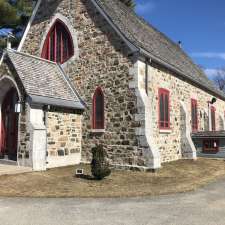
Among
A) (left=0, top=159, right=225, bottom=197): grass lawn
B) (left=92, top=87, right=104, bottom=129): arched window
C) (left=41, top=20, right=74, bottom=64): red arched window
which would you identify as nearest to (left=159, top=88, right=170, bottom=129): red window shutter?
(left=0, top=159, right=225, bottom=197): grass lawn

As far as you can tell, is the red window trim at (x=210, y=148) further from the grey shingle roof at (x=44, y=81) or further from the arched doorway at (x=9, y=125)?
the arched doorway at (x=9, y=125)

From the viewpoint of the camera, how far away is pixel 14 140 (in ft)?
47.3

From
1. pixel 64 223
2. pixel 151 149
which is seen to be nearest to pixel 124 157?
pixel 151 149

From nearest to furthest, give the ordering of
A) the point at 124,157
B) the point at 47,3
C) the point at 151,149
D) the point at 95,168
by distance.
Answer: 1. the point at 95,168
2. the point at 151,149
3. the point at 124,157
4. the point at 47,3

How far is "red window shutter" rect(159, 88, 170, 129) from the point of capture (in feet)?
52.4

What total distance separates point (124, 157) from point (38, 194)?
5.79m

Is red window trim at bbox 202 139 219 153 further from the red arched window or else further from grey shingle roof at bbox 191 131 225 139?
the red arched window

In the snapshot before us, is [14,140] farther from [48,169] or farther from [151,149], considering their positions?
[151,149]

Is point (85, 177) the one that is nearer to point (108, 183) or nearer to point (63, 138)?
point (108, 183)

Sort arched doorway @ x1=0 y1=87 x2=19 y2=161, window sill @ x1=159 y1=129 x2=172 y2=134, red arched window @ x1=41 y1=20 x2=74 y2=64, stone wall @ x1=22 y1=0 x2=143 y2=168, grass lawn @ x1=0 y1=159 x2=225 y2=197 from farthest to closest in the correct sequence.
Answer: red arched window @ x1=41 y1=20 x2=74 y2=64
window sill @ x1=159 y1=129 x2=172 y2=134
arched doorway @ x1=0 y1=87 x2=19 y2=161
stone wall @ x1=22 y1=0 x2=143 y2=168
grass lawn @ x1=0 y1=159 x2=225 y2=197

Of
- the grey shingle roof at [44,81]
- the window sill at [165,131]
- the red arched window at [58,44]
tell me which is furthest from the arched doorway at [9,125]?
the window sill at [165,131]

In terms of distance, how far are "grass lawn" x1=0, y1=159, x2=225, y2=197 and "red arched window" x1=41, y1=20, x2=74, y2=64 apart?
6.82m

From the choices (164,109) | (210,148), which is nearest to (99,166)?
(164,109)

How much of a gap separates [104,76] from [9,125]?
529cm
